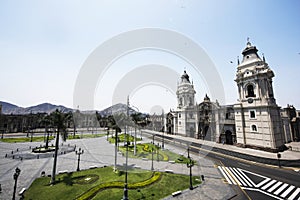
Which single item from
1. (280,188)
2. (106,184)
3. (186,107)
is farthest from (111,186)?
(186,107)

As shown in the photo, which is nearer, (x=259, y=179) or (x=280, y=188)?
(x=280, y=188)

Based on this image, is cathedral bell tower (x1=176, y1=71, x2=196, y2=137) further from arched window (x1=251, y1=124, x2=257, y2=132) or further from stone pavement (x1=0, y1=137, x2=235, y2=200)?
stone pavement (x1=0, y1=137, x2=235, y2=200)

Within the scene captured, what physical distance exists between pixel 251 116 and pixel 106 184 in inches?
1509

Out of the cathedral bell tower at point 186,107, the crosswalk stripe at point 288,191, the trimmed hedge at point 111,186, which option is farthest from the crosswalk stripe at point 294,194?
the cathedral bell tower at point 186,107

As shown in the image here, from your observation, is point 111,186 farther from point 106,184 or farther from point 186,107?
point 186,107

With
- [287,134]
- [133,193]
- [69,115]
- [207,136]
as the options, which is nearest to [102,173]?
[133,193]

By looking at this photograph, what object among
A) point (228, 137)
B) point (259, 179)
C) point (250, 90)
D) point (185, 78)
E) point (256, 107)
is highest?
point (185, 78)

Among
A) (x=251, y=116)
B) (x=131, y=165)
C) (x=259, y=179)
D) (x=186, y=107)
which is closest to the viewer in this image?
(x=259, y=179)

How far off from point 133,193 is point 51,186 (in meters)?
10.7

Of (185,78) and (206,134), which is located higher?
(185,78)

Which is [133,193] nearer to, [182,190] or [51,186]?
[182,190]

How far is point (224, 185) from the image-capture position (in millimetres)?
17469

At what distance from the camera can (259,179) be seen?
19391mm

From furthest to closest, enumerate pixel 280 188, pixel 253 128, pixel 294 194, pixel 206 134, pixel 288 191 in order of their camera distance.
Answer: pixel 206 134, pixel 253 128, pixel 280 188, pixel 288 191, pixel 294 194
